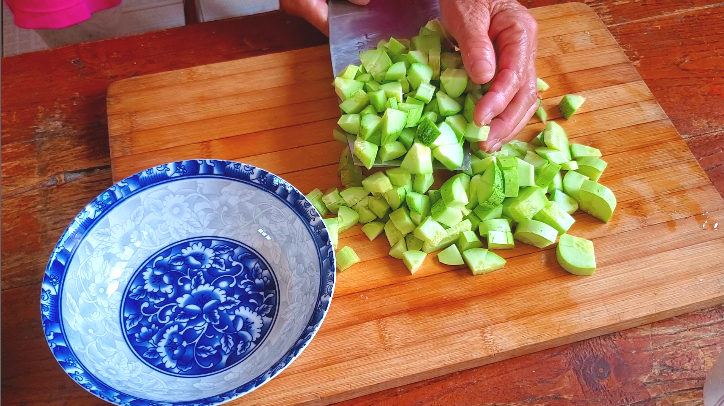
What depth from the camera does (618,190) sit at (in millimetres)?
1618

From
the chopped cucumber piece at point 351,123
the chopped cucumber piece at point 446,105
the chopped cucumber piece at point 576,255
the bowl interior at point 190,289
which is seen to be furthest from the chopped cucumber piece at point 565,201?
the bowl interior at point 190,289

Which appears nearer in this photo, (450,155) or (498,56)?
(450,155)

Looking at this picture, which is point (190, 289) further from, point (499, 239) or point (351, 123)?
point (499, 239)

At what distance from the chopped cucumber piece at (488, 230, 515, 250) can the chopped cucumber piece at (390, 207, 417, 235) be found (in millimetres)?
191

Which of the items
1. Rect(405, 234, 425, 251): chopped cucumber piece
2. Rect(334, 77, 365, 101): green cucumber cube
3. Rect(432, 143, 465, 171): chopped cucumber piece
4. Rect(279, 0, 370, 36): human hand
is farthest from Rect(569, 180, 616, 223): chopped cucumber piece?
Rect(279, 0, 370, 36): human hand

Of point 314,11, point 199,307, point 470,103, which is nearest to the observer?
point 199,307

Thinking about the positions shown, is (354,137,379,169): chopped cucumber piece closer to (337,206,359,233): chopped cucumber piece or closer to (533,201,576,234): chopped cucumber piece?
(337,206,359,233): chopped cucumber piece

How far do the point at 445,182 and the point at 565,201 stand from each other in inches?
12.5

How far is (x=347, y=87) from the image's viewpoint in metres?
1.64

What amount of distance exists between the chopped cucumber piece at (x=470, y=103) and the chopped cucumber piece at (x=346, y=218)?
1.30ft

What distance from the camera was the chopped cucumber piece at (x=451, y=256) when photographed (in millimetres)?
1477

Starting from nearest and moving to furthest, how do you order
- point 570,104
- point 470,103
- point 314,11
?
point 470,103
point 570,104
point 314,11

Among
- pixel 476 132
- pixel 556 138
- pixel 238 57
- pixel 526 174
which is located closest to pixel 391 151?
pixel 476 132

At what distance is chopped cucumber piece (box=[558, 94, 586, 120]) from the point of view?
1740 mm
